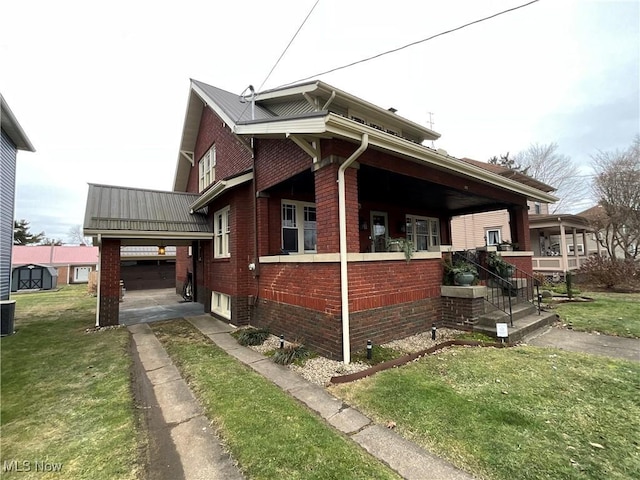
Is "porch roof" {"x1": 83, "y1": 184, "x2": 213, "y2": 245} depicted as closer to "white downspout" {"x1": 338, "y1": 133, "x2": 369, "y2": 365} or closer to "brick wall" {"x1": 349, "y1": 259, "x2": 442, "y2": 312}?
"white downspout" {"x1": 338, "y1": 133, "x2": 369, "y2": 365}

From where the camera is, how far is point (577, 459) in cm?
246

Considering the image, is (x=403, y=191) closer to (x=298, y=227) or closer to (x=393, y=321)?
(x=298, y=227)

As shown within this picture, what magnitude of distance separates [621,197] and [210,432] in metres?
22.9

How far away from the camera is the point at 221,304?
9445 mm

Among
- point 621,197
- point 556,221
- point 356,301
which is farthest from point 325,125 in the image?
point 621,197

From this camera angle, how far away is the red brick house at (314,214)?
16.9ft

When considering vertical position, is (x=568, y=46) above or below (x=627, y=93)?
below

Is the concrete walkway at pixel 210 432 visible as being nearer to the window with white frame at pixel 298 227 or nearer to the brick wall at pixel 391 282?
the brick wall at pixel 391 282

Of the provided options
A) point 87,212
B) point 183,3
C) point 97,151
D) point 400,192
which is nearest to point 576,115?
point 400,192

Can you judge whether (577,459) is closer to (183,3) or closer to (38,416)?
(38,416)

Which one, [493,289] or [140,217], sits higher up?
[140,217]

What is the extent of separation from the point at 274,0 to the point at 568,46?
6.71 metres

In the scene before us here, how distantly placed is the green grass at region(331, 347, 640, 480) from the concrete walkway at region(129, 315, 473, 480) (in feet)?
0.64

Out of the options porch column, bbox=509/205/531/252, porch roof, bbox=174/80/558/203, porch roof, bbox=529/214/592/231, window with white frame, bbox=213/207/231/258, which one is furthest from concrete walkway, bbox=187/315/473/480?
porch roof, bbox=529/214/592/231
